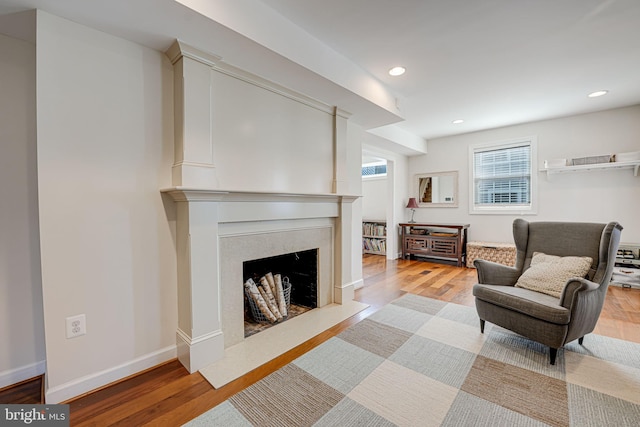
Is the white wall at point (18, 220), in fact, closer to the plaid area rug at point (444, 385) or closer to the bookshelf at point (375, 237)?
the plaid area rug at point (444, 385)

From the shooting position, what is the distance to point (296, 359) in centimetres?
194

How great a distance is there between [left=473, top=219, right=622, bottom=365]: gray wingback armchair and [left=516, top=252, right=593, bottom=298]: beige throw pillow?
0.06 meters

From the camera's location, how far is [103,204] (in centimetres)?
164

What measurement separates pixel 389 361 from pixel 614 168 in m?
4.35

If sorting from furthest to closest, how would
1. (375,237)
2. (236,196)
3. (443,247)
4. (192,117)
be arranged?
1. (375,237)
2. (443,247)
3. (236,196)
4. (192,117)

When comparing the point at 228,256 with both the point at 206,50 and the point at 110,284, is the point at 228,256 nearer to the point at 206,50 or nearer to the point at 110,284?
the point at 110,284

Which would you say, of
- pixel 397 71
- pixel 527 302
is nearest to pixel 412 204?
pixel 397 71

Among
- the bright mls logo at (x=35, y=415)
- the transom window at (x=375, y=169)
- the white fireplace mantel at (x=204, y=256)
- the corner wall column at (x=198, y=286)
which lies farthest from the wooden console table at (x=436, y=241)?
the bright mls logo at (x=35, y=415)

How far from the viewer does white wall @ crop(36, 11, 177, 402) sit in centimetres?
148

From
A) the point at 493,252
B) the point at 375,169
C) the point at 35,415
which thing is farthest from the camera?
the point at 375,169

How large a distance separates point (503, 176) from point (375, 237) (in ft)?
8.35

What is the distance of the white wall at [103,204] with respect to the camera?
1.48 metres

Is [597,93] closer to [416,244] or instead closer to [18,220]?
[416,244]

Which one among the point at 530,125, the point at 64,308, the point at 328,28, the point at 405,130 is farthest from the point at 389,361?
the point at 530,125
